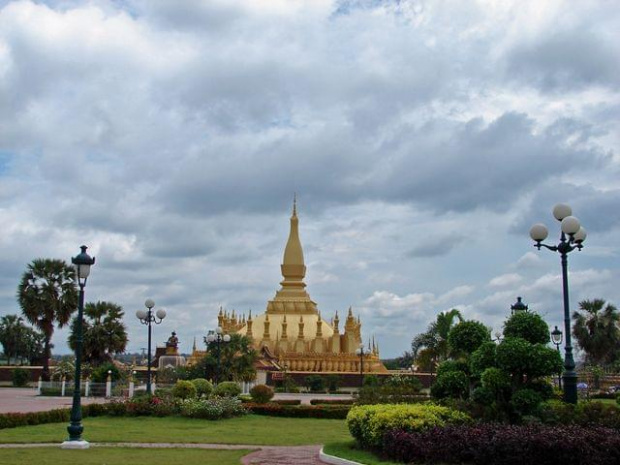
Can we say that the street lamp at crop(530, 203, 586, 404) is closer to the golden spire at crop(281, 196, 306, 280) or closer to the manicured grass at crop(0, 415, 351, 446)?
the manicured grass at crop(0, 415, 351, 446)

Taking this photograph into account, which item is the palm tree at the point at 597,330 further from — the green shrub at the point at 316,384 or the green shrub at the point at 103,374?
the green shrub at the point at 103,374

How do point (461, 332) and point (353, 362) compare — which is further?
point (353, 362)

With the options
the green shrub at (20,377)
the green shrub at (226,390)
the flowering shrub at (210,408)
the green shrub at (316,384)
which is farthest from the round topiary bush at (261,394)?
the green shrub at (20,377)

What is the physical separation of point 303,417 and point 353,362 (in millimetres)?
27855

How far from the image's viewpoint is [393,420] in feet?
51.2

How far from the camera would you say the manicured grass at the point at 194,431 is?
19.5 m

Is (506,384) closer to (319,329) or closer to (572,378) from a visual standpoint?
(572,378)

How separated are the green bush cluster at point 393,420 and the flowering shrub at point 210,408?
11019 millimetres

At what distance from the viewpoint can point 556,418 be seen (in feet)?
51.1

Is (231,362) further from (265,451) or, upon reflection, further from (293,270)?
(265,451)

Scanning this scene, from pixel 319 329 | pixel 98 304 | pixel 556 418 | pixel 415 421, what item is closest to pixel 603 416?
pixel 556 418

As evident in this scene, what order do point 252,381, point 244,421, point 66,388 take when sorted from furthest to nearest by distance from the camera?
point 252,381
point 66,388
point 244,421

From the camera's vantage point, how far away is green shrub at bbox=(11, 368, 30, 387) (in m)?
52.5

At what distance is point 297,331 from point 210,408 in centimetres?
3533
